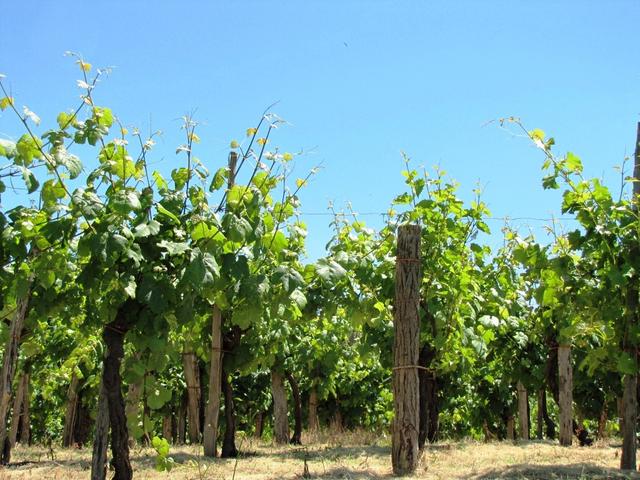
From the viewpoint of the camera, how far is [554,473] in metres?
6.23

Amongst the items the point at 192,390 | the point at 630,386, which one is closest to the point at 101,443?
the point at 630,386

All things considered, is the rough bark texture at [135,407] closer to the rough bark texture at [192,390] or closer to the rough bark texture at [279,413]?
the rough bark texture at [192,390]

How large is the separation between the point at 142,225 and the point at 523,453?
5.83 m

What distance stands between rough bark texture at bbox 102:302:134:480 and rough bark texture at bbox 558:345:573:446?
6.88 meters

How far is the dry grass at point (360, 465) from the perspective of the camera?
6230mm

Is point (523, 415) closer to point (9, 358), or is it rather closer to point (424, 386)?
point (424, 386)

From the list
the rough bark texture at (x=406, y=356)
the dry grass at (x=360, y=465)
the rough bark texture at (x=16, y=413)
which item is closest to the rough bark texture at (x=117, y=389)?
the dry grass at (x=360, y=465)

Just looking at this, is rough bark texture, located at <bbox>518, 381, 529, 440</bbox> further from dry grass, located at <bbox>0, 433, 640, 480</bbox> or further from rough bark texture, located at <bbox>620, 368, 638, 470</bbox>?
rough bark texture, located at <bbox>620, 368, 638, 470</bbox>

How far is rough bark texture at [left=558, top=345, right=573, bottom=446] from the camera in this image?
1000cm

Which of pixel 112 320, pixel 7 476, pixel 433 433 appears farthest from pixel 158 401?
pixel 433 433

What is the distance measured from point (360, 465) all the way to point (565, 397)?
4.34 metres

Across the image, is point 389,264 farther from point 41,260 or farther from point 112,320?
point 41,260

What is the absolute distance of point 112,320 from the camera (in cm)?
527

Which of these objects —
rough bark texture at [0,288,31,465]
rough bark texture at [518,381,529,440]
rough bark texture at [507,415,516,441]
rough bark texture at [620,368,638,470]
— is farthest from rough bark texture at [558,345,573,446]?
rough bark texture at [0,288,31,465]
